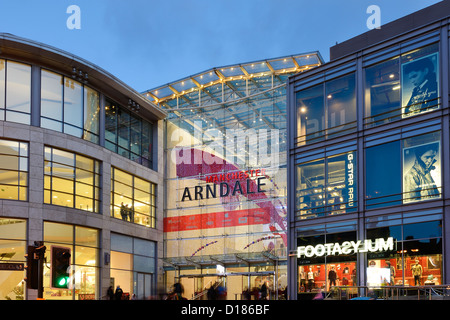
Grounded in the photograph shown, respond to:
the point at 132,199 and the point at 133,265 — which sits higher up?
the point at 132,199

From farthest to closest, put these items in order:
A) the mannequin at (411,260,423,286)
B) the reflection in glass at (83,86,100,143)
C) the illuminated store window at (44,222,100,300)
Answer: the reflection in glass at (83,86,100,143), the illuminated store window at (44,222,100,300), the mannequin at (411,260,423,286)

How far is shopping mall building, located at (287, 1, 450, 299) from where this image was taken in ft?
84.8

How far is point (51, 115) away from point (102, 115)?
207 inches

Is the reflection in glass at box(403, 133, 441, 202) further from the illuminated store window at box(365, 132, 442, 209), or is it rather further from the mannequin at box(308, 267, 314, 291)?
the mannequin at box(308, 267, 314, 291)

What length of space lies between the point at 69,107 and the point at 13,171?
5.94m

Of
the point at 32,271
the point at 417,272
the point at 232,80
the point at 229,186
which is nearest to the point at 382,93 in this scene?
the point at 417,272

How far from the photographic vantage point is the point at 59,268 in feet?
31.0

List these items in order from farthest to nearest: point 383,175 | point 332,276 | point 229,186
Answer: point 229,186 < point 332,276 < point 383,175

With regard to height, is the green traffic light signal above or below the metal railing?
above

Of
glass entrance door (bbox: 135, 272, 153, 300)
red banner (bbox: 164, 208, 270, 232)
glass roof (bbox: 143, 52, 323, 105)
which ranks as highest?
glass roof (bbox: 143, 52, 323, 105)

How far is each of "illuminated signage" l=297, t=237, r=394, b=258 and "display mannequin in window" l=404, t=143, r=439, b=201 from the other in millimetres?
2500

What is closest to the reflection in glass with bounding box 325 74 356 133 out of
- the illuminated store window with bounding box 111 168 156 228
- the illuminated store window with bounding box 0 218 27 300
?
the illuminated store window with bounding box 111 168 156 228

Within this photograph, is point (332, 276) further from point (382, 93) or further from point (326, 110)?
point (382, 93)
